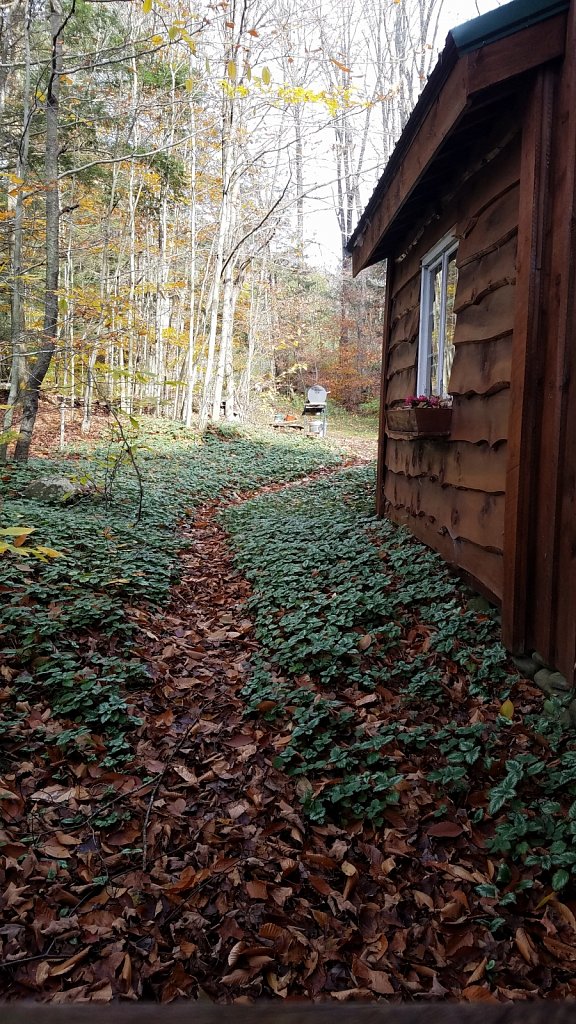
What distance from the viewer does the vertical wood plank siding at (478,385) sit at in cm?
405

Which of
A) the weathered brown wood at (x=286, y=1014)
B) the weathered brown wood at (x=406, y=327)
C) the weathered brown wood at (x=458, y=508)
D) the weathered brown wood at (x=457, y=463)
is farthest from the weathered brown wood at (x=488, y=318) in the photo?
the weathered brown wood at (x=286, y=1014)

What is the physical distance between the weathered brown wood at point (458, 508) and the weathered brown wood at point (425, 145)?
7.81ft

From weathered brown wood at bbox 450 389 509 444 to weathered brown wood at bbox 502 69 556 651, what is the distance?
0.31m

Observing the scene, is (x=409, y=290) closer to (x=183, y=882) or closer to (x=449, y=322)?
(x=449, y=322)

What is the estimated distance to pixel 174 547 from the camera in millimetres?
7016

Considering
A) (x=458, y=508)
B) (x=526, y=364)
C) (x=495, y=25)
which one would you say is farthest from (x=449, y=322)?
(x=495, y=25)

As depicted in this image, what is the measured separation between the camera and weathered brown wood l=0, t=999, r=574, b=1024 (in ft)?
1.32

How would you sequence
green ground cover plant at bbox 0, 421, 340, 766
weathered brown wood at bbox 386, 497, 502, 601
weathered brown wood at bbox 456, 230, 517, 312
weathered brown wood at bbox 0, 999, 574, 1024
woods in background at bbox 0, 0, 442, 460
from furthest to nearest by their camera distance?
1. woods in background at bbox 0, 0, 442, 460
2. weathered brown wood at bbox 386, 497, 502, 601
3. weathered brown wood at bbox 456, 230, 517, 312
4. green ground cover plant at bbox 0, 421, 340, 766
5. weathered brown wood at bbox 0, 999, 574, 1024

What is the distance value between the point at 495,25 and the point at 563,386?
6.51 ft

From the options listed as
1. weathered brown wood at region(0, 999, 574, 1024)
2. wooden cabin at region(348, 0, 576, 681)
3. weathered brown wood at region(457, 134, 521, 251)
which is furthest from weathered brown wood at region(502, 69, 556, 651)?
weathered brown wood at region(0, 999, 574, 1024)

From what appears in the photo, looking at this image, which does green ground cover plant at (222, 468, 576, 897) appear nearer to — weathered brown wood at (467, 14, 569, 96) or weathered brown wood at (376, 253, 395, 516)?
weathered brown wood at (376, 253, 395, 516)

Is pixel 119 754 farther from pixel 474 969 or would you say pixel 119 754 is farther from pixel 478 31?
pixel 478 31

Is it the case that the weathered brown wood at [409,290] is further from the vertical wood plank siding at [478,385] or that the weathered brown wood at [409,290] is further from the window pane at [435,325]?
the vertical wood plank siding at [478,385]

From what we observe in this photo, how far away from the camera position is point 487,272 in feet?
14.3
